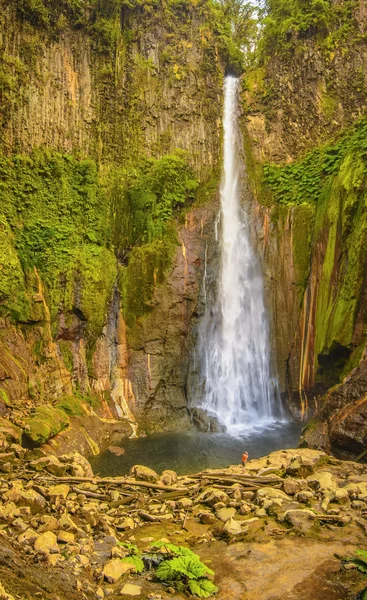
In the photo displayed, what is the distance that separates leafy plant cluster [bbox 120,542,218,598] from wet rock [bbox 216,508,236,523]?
4.69 feet

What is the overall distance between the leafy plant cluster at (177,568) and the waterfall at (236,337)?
11098mm

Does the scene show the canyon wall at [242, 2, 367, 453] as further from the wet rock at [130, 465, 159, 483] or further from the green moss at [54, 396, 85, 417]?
the green moss at [54, 396, 85, 417]

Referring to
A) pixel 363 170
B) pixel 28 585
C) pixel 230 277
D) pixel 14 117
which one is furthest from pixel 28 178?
pixel 28 585

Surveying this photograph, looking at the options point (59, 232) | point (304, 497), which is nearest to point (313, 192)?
point (59, 232)

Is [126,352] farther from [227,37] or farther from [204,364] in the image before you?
[227,37]

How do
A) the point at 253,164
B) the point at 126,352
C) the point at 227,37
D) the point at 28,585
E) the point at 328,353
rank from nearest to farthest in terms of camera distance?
the point at 28,585
the point at 328,353
the point at 126,352
the point at 253,164
the point at 227,37

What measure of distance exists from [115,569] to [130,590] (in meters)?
0.39

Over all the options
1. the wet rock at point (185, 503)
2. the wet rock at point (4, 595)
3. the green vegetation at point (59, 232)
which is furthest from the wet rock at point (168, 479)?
the green vegetation at point (59, 232)

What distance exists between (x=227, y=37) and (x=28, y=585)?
82.1 ft

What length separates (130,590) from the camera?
387 cm

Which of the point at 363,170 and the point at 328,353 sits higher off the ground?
the point at 363,170

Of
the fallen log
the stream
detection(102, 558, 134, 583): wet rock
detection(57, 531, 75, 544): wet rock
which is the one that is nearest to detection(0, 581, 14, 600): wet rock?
detection(102, 558, 134, 583): wet rock

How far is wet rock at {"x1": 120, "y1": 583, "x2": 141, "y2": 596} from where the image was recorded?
382 cm

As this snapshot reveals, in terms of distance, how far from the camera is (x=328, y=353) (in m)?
14.0
